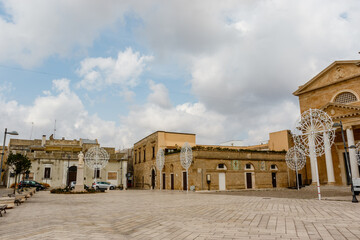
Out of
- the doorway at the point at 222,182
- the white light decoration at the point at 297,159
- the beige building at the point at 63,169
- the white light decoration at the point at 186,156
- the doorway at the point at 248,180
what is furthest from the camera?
the beige building at the point at 63,169

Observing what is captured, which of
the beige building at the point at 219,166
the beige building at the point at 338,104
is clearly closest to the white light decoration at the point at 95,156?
the beige building at the point at 219,166

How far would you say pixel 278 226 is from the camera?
23.7 ft

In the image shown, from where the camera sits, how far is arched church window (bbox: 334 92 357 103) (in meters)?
29.7

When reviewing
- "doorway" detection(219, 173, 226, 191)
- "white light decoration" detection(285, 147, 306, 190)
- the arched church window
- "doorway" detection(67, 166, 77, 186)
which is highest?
the arched church window

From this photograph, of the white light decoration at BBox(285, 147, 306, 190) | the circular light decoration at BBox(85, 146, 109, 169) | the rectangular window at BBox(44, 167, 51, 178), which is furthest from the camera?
the rectangular window at BBox(44, 167, 51, 178)

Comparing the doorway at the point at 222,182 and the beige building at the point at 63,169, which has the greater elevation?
the beige building at the point at 63,169

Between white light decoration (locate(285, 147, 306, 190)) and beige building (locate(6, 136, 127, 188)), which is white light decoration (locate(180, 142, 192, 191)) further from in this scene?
beige building (locate(6, 136, 127, 188))

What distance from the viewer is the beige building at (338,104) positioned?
27281mm

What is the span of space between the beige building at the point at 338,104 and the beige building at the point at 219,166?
4.93m

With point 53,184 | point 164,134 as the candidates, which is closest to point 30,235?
point 164,134

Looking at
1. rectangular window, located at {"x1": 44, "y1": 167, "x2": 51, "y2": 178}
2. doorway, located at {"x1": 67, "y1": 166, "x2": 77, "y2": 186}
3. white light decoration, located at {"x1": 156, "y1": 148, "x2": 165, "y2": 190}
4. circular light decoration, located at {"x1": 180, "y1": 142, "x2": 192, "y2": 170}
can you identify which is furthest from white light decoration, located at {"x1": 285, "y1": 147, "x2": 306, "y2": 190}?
rectangular window, located at {"x1": 44, "y1": 167, "x2": 51, "y2": 178}

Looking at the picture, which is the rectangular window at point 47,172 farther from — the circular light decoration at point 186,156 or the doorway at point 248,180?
the doorway at point 248,180

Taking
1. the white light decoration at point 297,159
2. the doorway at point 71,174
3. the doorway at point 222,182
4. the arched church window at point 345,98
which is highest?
the arched church window at point 345,98

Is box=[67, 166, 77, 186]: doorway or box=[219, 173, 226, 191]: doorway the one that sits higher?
box=[67, 166, 77, 186]: doorway
